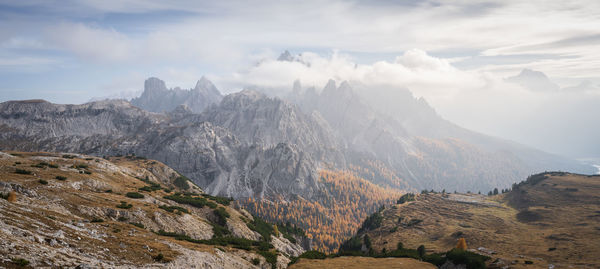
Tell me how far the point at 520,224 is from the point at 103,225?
554 ft

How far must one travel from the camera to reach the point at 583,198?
150125 millimetres

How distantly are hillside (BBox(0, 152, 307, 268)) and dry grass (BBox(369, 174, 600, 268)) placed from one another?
64.5 meters

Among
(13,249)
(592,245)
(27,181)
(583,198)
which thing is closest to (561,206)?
(583,198)

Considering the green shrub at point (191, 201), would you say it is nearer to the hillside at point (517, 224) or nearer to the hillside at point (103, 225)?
the hillside at point (103, 225)

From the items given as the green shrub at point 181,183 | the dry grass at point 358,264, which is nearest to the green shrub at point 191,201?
the dry grass at point 358,264

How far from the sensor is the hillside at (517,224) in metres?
78.2

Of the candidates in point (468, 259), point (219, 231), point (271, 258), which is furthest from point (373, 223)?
point (271, 258)

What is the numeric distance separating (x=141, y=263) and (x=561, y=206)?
650 ft

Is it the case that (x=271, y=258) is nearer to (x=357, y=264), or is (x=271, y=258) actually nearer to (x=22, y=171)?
(x=357, y=264)

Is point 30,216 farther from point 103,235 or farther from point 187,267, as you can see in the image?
point 187,267

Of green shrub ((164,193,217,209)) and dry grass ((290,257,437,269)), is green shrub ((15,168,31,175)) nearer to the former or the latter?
green shrub ((164,193,217,209))

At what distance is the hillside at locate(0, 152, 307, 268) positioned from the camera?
30906 millimetres

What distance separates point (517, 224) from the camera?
5231 inches

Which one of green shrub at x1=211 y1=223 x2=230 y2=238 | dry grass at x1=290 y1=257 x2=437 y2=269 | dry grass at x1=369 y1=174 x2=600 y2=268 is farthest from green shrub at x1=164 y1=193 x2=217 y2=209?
dry grass at x1=369 y1=174 x2=600 y2=268
